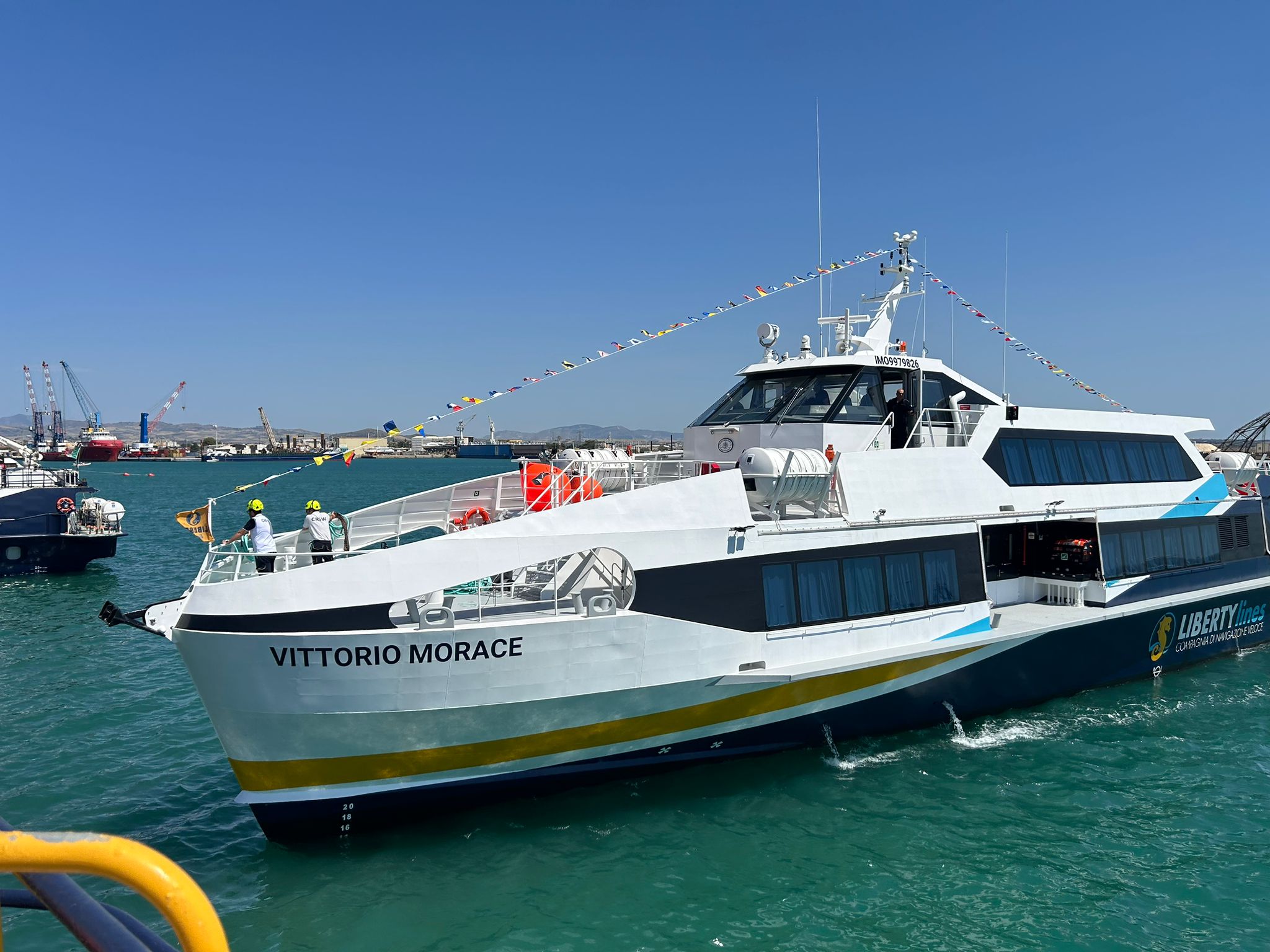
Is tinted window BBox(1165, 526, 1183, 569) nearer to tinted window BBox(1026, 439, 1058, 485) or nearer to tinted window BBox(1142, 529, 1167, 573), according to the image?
tinted window BBox(1142, 529, 1167, 573)

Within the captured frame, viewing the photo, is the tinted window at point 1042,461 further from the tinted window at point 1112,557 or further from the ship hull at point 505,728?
the ship hull at point 505,728

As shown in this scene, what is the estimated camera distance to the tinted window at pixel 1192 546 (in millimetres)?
15500

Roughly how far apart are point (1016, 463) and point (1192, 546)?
5.48m

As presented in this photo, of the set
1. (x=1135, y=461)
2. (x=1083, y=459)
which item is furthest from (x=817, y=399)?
(x=1135, y=461)

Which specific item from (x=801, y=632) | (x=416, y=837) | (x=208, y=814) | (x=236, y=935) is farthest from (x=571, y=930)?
(x=208, y=814)

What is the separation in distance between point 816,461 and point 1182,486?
32.4ft

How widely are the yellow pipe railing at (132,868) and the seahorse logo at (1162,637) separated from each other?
53.5ft

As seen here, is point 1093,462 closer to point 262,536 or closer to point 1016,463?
point 1016,463

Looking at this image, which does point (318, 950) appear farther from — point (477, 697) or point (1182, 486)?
point (1182, 486)

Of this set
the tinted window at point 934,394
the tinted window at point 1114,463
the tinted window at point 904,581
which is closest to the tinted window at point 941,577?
the tinted window at point 904,581

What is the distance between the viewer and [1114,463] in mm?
14852

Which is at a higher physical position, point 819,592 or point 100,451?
point 100,451

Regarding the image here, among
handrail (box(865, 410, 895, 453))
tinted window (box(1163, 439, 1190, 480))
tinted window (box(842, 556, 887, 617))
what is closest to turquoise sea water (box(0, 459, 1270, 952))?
tinted window (box(842, 556, 887, 617))

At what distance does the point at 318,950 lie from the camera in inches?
283
